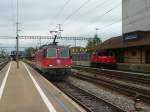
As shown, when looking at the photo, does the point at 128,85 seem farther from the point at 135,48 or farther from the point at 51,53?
the point at 135,48

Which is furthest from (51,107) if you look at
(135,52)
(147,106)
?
(135,52)

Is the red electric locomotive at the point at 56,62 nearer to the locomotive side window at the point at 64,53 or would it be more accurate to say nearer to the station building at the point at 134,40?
the locomotive side window at the point at 64,53

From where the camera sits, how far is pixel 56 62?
1145 inches

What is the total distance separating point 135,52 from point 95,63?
19.7ft

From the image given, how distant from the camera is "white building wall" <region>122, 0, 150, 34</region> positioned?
58781 millimetres

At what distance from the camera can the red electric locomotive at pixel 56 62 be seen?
28.8 metres

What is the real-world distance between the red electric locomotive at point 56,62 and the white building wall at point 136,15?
30.7 m

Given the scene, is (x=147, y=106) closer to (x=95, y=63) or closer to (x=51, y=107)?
(x=51, y=107)

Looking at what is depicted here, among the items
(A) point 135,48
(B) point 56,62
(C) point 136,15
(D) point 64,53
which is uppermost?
(C) point 136,15

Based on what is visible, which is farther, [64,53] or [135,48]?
[135,48]

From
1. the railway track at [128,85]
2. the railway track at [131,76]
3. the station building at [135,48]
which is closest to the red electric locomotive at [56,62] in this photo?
the railway track at [128,85]

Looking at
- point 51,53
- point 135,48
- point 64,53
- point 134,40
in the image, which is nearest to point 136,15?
point 134,40

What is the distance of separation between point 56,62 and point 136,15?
36.6 m

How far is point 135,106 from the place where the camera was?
15.2 metres
